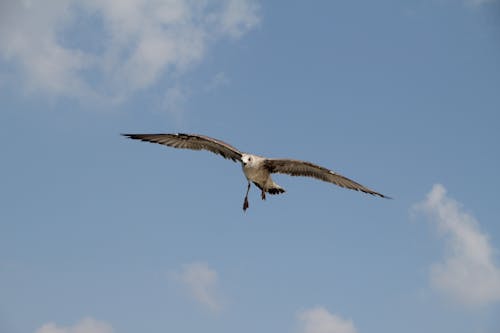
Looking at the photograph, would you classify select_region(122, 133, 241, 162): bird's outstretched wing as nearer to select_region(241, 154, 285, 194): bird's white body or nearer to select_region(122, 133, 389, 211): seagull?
select_region(122, 133, 389, 211): seagull

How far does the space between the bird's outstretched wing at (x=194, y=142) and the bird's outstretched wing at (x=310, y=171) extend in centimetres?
143

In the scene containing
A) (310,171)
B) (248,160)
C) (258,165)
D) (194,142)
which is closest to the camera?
(248,160)

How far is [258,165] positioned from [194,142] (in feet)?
10.1

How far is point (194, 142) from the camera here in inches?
866

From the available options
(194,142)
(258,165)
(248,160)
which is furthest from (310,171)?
(194,142)

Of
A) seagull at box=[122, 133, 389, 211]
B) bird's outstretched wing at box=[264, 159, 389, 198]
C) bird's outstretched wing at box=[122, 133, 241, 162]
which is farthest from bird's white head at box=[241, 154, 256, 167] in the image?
bird's outstretched wing at box=[122, 133, 241, 162]

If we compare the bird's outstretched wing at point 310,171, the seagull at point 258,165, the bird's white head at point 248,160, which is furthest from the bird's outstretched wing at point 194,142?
the bird's outstretched wing at point 310,171

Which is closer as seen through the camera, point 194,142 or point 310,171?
point 310,171

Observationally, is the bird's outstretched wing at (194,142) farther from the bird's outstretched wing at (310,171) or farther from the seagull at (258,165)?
the bird's outstretched wing at (310,171)

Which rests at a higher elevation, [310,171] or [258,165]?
[310,171]

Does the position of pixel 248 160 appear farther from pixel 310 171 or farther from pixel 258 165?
pixel 310 171

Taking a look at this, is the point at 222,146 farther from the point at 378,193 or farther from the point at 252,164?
the point at 378,193

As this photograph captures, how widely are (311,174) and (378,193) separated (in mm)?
2665

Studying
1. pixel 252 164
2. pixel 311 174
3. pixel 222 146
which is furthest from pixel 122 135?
pixel 311 174
